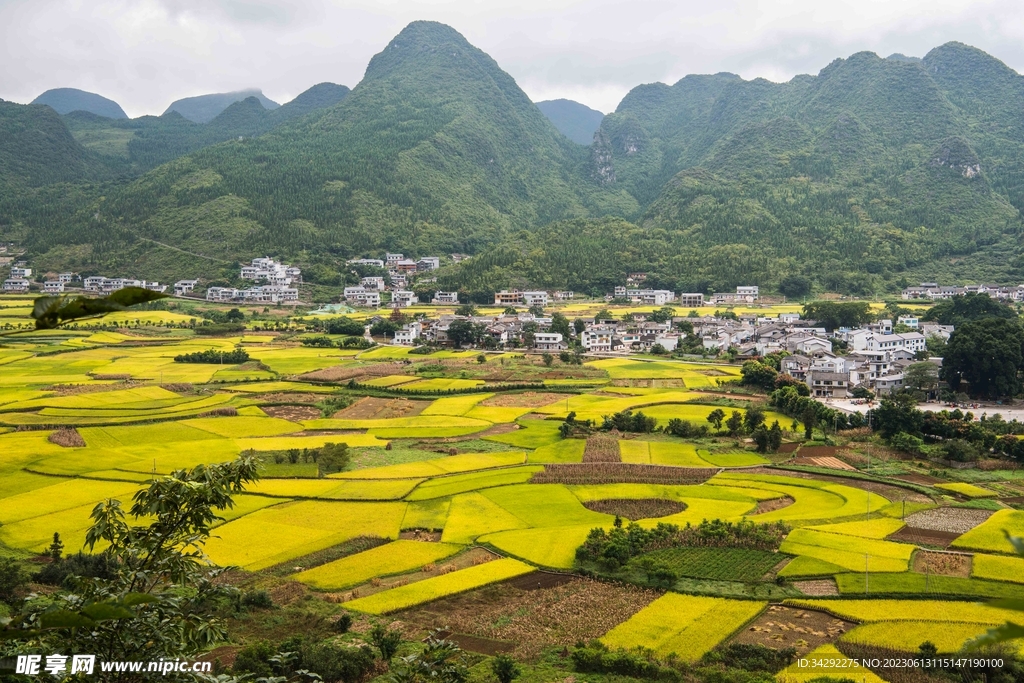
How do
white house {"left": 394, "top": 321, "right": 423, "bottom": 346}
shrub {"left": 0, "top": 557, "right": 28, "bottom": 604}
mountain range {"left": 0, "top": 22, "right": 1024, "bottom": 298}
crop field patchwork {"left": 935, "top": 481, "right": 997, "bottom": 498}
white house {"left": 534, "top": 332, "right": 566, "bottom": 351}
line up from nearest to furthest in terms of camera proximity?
shrub {"left": 0, "top": 557, "right": 28, "bottom": 604}, crop field patchwork {"left": 935, "top": 481, "right": 997, "bottom": 498}, white house {"left": 534, "top": 332, "right": 566, "bottom": 351}, white house {"left": 394, "top": 321, "right": 423, "bottom": 346}, mountain range {"left": 0, "top": 22, "right": 1024, "bottom": 298}

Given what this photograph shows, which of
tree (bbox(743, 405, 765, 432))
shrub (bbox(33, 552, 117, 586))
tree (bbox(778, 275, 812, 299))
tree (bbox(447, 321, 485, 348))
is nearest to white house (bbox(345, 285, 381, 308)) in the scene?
tree (bbox(447, 321, 485, 348))

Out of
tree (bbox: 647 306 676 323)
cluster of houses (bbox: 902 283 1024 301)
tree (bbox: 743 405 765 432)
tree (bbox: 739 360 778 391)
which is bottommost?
tree (bbox: 743 405 765 432)

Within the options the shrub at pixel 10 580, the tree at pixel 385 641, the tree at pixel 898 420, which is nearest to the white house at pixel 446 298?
the tree at pixel 898 420

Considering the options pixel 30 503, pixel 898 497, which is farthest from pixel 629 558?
pixel 30 503

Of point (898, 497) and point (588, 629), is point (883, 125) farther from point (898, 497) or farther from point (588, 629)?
point (588, 629)

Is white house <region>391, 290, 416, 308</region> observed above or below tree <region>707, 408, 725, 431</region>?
above

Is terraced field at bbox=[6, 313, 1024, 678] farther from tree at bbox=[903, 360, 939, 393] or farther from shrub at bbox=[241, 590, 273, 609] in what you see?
tree at bbox=[903, 360, 939, 393]

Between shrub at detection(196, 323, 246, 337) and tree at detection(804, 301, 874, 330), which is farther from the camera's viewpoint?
tree at detection(804, 301, 874, 330)
